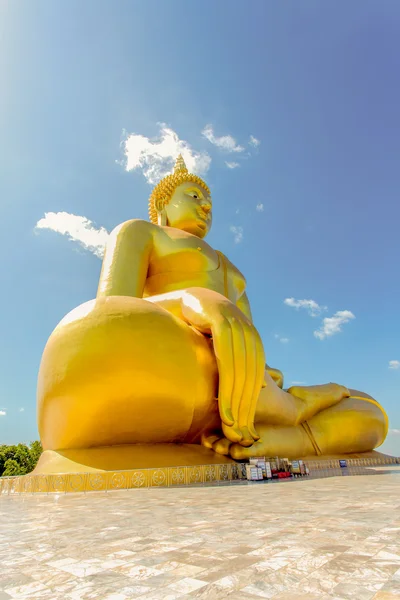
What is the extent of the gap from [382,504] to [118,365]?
111 inches

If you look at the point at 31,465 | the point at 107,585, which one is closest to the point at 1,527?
the point at 107,585

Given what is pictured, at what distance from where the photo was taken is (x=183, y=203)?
772 centimetres

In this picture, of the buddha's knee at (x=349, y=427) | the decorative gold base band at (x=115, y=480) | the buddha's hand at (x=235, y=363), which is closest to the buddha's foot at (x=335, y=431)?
the buddha's knee at (x=349, y=427)

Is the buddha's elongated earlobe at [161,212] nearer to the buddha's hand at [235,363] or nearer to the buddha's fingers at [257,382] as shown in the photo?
the buddha's hand at [235,363]

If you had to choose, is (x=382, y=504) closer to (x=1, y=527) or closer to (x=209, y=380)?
(x=1, y=527)

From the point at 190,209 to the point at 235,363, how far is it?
13.2ft

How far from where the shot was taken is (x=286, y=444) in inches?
212

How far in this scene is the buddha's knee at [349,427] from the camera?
6023mm

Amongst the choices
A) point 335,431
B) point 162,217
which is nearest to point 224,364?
point 335,431

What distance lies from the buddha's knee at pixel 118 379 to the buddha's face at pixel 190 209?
3.45m

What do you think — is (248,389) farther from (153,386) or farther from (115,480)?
(115,480)

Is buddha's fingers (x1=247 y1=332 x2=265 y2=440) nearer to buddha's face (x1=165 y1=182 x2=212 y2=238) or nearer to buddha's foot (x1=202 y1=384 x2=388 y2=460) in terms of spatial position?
buddha's foot (x1=202 y1=384 x2=388 y2=460)

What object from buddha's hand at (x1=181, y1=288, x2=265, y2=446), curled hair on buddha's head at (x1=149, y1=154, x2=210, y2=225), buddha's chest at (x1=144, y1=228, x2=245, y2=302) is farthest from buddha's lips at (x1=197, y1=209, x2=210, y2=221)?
buddha's hand at (x1=181, y1=288, x2=265, y2=446)

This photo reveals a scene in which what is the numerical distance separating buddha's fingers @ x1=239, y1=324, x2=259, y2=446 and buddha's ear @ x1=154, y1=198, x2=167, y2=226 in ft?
12.6
